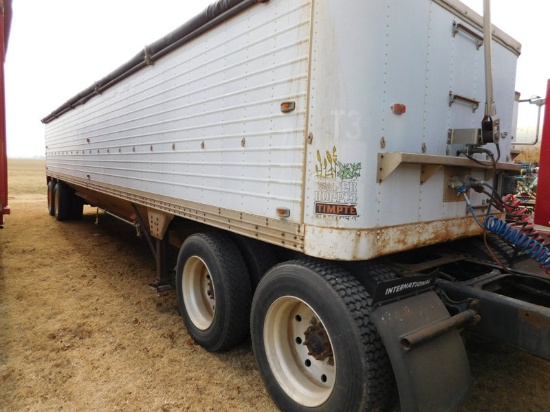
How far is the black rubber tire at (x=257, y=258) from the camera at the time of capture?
11.0 ft

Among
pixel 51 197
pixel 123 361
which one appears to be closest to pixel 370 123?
pixel 123 361

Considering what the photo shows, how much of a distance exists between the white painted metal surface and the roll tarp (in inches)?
3.3

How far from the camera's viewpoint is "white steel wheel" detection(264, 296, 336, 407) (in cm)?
261

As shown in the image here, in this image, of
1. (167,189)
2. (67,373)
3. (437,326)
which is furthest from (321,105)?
(67,373)

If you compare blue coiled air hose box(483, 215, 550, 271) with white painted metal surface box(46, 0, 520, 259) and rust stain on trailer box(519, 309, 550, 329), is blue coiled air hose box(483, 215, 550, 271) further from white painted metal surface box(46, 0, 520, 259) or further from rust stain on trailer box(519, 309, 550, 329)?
rust stain on trailer box(519, 309, 550, 329)

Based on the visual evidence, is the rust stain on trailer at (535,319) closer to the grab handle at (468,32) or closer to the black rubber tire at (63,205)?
the grab handle at (468,32)

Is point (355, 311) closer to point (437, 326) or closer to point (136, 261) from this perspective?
point (437, 326)

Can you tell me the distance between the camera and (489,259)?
10.9ft

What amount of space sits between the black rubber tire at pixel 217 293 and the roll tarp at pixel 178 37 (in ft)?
6.44

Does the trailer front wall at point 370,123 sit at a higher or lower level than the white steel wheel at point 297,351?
higher

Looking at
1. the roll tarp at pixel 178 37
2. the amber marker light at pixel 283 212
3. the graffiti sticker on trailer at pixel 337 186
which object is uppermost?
the roll tarp at pixel 178 37

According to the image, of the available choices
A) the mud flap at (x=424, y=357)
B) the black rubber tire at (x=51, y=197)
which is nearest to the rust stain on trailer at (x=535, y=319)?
the mud flap at (x=424, y=357)

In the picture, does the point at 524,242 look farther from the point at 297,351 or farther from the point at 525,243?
the point at 297,351

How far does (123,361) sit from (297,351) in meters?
1.68
